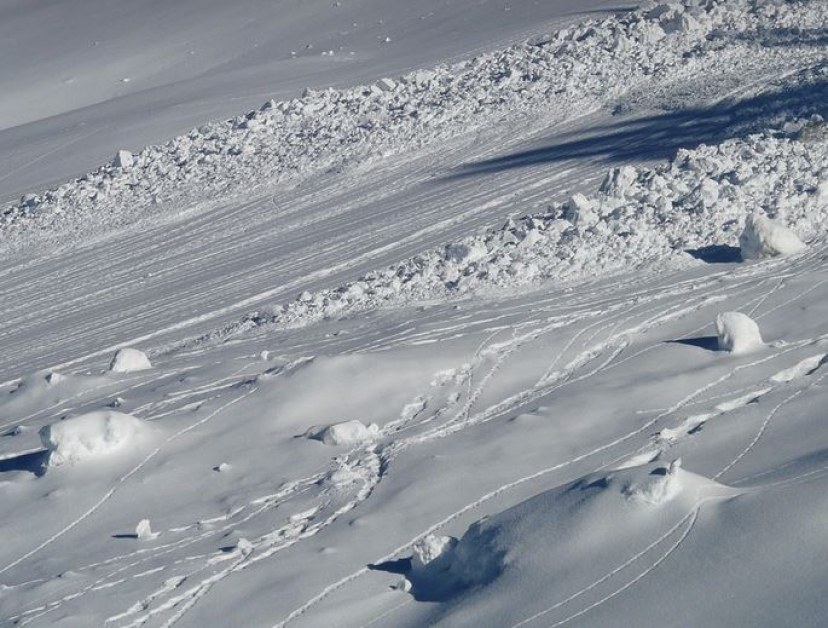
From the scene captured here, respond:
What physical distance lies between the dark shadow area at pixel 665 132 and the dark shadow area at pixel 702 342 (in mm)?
4337

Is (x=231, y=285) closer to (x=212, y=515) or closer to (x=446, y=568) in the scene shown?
(x=212, y=515)

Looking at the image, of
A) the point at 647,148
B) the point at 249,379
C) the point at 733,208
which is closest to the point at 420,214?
the point at 647,148

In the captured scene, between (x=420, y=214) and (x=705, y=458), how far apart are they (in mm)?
6573

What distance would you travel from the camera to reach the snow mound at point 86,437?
759 centimetres

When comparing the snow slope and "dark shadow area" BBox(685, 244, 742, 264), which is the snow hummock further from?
the snow slope

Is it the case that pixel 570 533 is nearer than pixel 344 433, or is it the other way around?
pixel 570 533

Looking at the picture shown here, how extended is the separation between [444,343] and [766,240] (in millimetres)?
2663

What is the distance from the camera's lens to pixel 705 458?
663 cm

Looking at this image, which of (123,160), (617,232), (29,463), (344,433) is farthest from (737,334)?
(123,160)

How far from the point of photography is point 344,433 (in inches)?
304

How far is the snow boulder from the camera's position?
9.85 meters

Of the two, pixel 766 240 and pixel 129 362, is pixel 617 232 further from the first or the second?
pixel 129 362

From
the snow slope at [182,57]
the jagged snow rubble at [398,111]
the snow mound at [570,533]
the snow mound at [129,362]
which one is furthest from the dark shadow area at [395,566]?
the snow slope at [182,57]

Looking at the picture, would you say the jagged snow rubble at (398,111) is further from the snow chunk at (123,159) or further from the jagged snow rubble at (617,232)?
the jagged snow rubble at (617,232)
